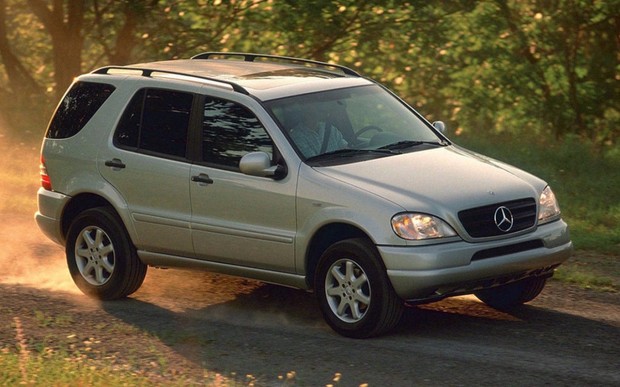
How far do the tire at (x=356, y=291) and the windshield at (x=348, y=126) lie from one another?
0.74 meters

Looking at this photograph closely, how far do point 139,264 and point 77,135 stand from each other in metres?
1.16

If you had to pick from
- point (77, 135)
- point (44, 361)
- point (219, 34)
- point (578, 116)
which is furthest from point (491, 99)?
point (44, 361)

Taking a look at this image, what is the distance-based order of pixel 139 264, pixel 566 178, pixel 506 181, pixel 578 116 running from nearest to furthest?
pixel 506 181, pixel 139 264, pixel 566 178, pixel 578 116

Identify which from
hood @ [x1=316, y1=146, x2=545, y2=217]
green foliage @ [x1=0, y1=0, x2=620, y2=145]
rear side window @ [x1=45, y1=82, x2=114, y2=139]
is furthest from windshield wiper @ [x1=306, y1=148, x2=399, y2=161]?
green foliage @ [x1=0, y1=0, x2=620, y2=145]

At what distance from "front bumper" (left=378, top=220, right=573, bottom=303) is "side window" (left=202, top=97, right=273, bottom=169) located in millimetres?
1356

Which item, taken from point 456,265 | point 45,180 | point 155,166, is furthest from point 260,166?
point 45,180

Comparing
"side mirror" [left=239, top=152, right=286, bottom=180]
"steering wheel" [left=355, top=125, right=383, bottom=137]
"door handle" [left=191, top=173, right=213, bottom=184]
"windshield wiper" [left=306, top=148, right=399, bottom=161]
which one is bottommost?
"door handle" [left=191, top=173, right=213, bottom=184]

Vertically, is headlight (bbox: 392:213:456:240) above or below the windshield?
below

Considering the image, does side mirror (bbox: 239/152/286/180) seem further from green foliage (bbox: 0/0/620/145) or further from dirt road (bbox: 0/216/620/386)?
green foliage (bbox: 0/0/620/145)

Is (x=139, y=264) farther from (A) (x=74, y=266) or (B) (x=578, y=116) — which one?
(B) (x=578, y=116)

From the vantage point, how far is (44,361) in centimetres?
791

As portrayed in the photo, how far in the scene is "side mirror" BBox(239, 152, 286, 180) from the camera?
8.70 meters

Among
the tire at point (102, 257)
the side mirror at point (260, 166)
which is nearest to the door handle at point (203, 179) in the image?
the side mirror at point (260, 166)

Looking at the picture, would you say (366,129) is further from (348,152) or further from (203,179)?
(203,179)
